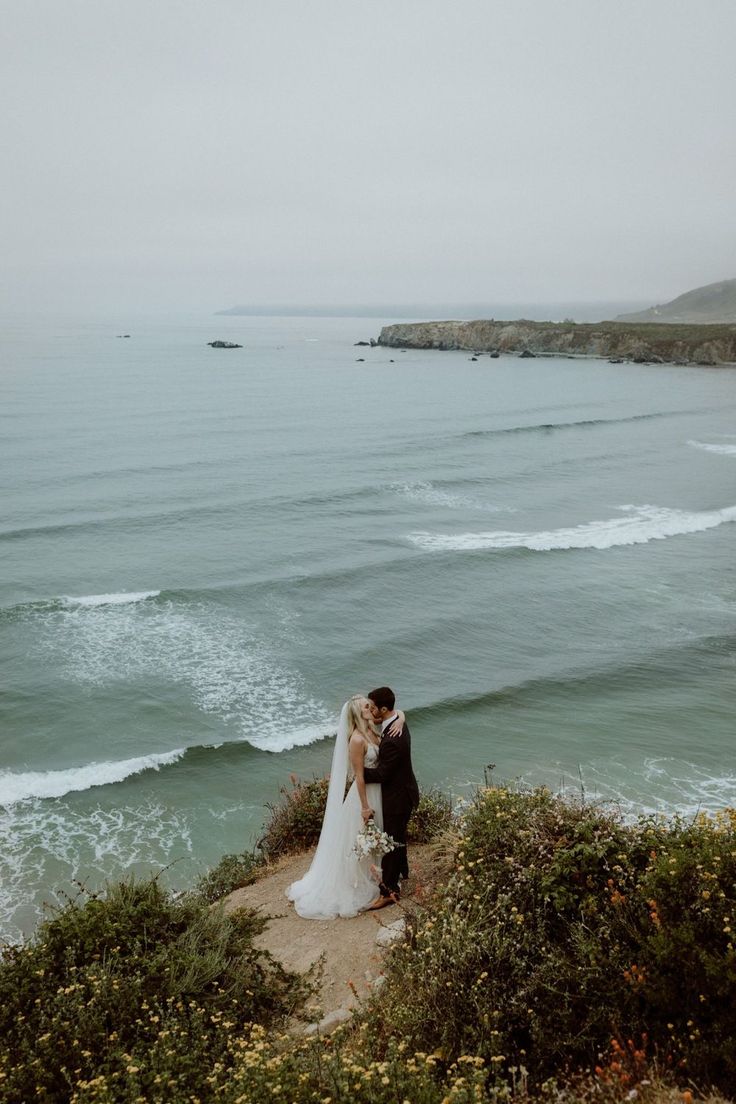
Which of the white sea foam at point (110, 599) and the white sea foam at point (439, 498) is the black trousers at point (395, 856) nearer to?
the white sea foam at point (110, 599)

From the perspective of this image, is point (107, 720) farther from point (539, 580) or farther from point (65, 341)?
point (65, 341)

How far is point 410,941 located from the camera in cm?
621

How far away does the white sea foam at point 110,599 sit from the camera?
69.1 ft

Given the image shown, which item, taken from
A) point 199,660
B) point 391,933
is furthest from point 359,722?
point 199,660

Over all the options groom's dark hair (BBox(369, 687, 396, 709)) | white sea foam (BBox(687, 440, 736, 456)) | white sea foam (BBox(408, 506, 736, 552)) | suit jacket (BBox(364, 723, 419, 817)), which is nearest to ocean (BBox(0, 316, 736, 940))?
white sea foam (BBox(408, 506, 736, 552))

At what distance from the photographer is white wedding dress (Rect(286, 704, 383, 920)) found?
7504mm

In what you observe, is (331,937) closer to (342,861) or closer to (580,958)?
(342,861)

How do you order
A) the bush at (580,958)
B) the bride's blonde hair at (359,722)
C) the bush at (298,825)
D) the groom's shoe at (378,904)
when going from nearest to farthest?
1. the bush at (580,958)
2. the bride's blonde hair at (359,722)
3. the groom's shoe at (378,904)
4. the bush at (298,825)

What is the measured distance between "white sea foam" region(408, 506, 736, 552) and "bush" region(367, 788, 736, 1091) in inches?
787

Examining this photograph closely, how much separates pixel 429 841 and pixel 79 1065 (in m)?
4.81

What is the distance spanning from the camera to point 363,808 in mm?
7391

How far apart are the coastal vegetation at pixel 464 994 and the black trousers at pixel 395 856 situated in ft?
2.97

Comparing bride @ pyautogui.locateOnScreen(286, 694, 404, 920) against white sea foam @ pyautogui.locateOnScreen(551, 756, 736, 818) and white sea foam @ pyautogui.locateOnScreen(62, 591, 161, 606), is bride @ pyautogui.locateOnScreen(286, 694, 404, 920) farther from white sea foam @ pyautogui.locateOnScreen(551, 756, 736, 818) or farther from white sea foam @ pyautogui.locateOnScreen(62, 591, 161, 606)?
white sea foam @ pyautogui.locateOnScreen(62, 591, 161, 606)

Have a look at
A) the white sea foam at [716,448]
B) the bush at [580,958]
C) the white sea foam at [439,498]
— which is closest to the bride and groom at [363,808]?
the bush at [580,958]
